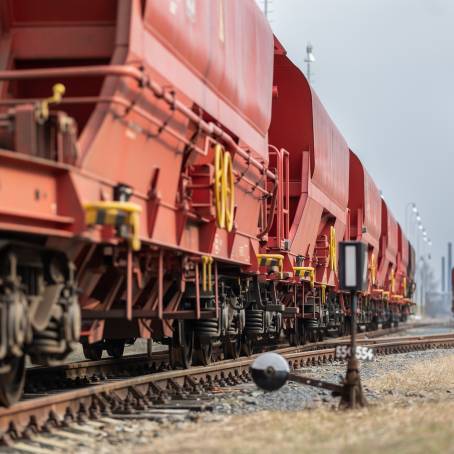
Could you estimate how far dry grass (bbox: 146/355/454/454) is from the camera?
665 cm

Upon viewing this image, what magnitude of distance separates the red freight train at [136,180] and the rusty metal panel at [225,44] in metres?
0.03

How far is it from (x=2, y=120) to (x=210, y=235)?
13.0 ft

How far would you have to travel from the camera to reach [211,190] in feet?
35.5

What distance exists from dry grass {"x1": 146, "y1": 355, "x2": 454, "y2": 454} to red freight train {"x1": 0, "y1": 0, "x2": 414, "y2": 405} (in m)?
1.47

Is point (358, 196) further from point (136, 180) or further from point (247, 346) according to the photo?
point (136, 180)

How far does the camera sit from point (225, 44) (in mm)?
11680

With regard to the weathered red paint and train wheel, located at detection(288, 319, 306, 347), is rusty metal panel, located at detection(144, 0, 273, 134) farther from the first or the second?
train wheel, located at detection(288, 319, 306, 347)

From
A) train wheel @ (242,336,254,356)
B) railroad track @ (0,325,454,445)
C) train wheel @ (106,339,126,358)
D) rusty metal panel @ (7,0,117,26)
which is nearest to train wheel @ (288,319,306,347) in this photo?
train wheel @ (242,336,254,356)

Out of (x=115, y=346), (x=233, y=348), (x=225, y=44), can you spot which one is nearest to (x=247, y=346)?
(x=233, y=348)

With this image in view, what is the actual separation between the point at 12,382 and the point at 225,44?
520cm

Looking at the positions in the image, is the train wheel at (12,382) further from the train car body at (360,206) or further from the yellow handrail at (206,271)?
the train car body at (360,206)

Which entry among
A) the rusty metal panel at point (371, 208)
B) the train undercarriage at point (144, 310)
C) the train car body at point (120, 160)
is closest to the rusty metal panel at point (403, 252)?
the rusty metal panel at point (371, 208)

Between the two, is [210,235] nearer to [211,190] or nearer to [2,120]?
[211,190]

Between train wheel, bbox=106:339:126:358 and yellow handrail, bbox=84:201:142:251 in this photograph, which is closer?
yellow handrail, bbox=84:201:142:251
